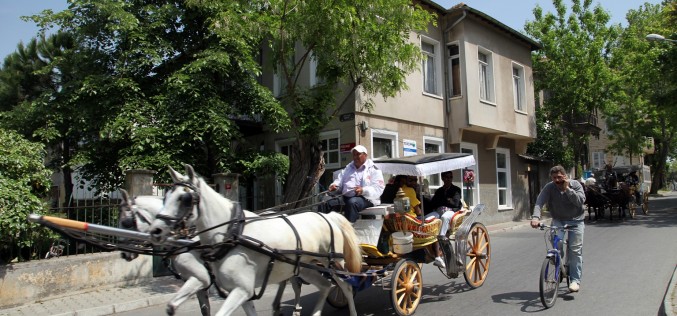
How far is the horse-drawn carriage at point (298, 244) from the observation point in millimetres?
4496

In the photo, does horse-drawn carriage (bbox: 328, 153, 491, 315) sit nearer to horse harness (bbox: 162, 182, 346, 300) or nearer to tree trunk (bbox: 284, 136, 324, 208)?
horse harness (bbox: 162, 182, 346, 300)

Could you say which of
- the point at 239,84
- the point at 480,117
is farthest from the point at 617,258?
the point at 239,84

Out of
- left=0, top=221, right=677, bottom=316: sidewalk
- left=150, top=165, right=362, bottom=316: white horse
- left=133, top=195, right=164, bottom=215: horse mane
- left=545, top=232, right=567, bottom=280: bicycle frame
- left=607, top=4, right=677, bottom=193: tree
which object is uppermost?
left=607, top=4, right=677, bottom=193: tree

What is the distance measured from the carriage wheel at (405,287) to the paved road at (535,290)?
13.2 inches

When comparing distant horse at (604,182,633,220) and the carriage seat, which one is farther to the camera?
distant horse at (604,182,633,220)

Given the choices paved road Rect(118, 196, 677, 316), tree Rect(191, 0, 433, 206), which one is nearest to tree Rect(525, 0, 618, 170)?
paved road Rect(118, 196, 677, 316)

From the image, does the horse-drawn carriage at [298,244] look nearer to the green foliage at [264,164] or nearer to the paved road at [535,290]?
the paved road at [535,290]

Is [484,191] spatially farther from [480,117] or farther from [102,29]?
[102,29]

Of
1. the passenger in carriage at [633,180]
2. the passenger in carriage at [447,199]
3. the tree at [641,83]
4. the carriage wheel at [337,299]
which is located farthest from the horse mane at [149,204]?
the tree at [641,83]

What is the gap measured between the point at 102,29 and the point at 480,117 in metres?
12.3

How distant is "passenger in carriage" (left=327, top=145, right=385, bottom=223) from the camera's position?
668 centimetres

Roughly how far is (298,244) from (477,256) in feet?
13.2

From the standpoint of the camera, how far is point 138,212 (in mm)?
4996

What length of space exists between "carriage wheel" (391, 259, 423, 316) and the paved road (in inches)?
13.2
